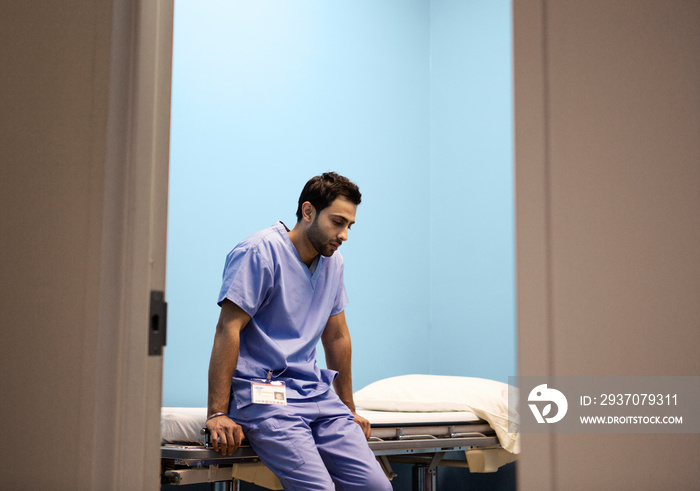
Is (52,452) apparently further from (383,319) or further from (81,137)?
(383,319)

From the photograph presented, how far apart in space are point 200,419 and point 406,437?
0.95 meters

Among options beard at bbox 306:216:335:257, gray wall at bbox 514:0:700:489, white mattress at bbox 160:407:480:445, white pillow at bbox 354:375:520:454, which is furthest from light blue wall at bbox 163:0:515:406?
gray wall at bbox 514:0:700:489

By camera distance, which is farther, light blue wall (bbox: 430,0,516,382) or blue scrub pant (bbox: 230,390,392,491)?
light blue wall (bbox: 430,0,516,382)

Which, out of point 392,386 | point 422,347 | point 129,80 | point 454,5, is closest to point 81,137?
point 129,80

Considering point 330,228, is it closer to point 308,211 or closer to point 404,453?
point 308,211

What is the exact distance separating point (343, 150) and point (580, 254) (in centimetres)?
361

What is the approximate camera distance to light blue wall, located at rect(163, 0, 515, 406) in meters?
3.70

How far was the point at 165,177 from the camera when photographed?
4.12 ft

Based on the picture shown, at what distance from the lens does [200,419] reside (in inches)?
104

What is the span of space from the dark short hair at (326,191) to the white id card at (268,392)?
2.15 feet

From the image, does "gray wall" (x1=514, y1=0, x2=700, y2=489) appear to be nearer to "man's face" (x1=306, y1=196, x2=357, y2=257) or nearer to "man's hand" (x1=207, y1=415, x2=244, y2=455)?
"man's hand" (x1=207, y1=415, x2=244, y2=455)

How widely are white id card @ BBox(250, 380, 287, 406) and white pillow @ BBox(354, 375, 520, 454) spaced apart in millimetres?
1132

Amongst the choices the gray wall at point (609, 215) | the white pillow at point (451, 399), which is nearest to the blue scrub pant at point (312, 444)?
the white pillow at point (451, 399)

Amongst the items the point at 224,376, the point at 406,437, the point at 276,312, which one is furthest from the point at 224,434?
the point at 406,437
